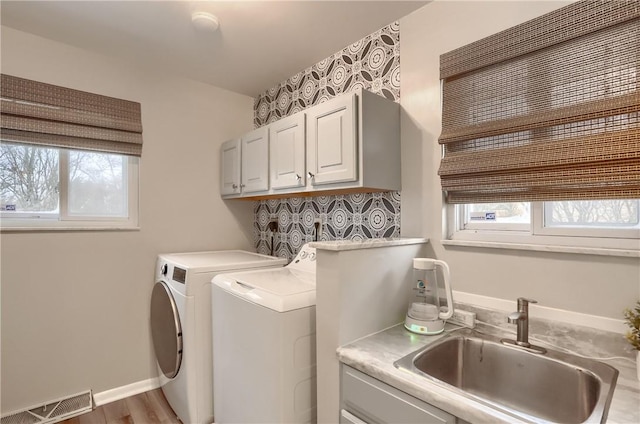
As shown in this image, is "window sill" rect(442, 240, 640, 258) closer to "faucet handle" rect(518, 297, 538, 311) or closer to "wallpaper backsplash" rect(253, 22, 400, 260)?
"faucet handle" rect(518, 297, 538, 311)

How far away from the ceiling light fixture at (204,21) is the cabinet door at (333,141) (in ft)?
2.34

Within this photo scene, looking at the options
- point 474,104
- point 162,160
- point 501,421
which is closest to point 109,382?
point 162,160

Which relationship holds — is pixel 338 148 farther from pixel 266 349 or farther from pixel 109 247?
pixel 109 247

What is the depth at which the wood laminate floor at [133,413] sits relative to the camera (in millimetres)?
1923

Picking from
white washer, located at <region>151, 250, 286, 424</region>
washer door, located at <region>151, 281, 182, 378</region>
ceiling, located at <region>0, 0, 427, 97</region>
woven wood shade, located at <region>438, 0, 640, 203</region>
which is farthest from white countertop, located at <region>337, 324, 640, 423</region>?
ceiling, located at <region>0, 0, 427, 97</region>

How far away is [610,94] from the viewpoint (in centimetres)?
108

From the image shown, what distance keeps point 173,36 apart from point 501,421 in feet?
7.83

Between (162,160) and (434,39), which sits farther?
(162,160)

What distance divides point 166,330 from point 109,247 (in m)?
0.73

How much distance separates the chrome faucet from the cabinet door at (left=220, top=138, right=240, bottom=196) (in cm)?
197

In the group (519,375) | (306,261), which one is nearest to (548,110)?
(519,375)

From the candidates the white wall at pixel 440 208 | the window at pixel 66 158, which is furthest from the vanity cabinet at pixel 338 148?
the window at pixel 66 158

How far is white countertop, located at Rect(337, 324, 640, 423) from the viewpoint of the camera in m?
0.79

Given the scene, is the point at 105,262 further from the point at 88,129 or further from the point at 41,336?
the point at 88,129
